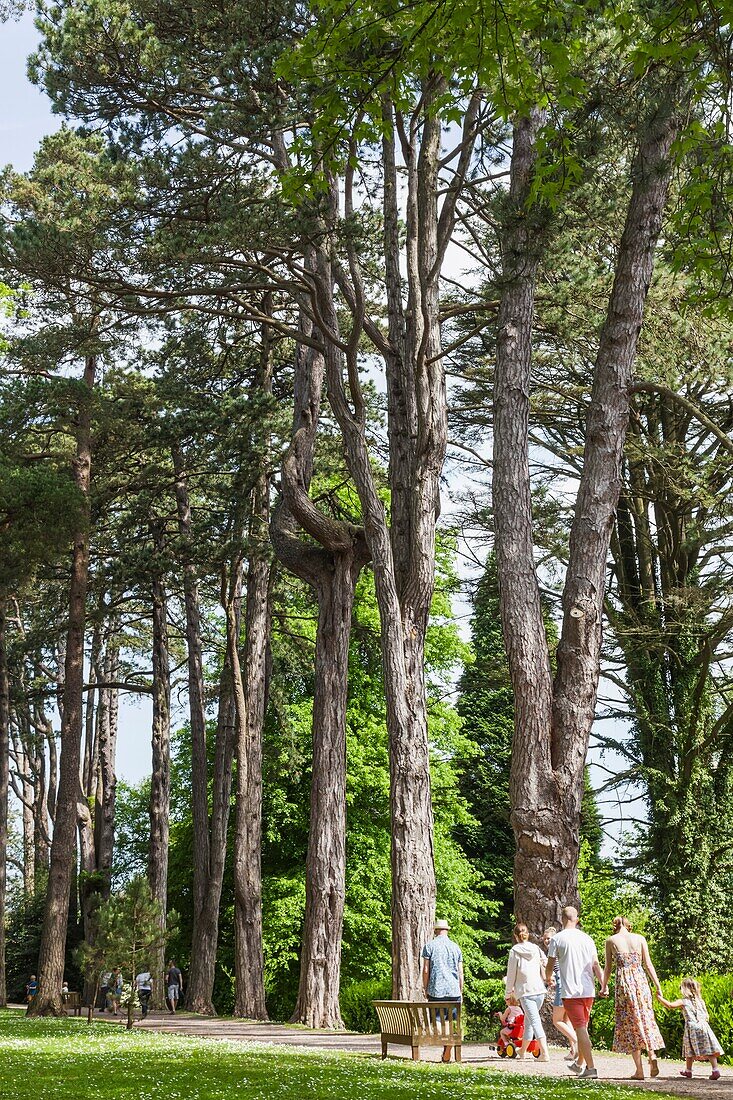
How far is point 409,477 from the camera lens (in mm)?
15414

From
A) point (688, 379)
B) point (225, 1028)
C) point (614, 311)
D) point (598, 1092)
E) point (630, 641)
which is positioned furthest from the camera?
point (630, 641)

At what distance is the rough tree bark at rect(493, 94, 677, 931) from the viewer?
11.7 m

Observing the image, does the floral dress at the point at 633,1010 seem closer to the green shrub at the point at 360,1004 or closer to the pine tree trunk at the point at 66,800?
the green shrub at the point at 360,1004

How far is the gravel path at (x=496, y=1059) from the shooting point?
379 inches

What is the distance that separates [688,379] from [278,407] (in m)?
7.65

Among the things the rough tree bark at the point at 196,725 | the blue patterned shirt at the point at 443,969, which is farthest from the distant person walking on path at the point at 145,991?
the blue patterned shirt at the point at 443,969

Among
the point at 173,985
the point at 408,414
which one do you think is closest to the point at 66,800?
the point at 173,985

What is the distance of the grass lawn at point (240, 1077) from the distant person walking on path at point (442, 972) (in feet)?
2.63

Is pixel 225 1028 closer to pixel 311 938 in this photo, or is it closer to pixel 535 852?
pixel 311 938

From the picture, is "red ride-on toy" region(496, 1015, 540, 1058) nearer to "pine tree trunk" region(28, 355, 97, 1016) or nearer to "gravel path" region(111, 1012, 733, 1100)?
"gravel path" region(111, 1012, 733, 1100)

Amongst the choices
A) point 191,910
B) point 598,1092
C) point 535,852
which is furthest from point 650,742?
point 191,910

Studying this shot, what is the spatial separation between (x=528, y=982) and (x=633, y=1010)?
1.47 meters

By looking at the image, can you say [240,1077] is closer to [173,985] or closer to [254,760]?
[254,760]

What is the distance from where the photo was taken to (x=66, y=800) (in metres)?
21.9
